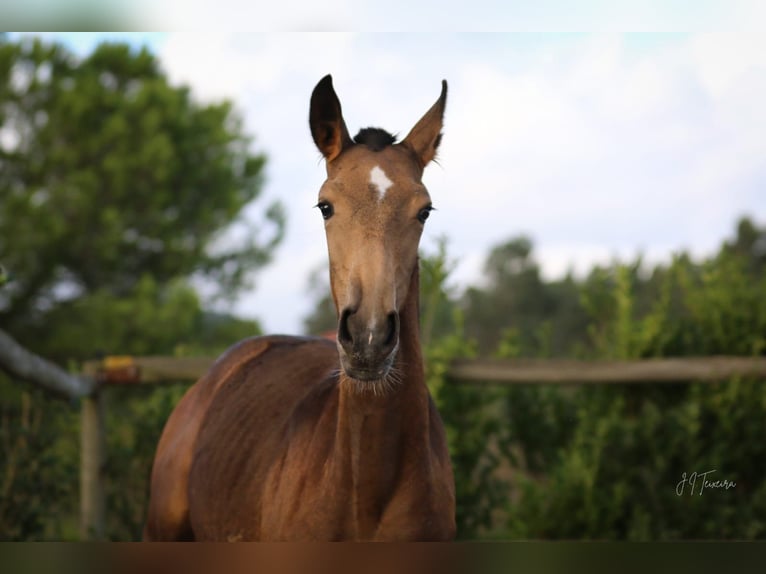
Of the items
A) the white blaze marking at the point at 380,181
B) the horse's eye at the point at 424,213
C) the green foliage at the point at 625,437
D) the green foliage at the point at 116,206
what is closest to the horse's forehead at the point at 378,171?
the white blaze marking at the point at 380,181

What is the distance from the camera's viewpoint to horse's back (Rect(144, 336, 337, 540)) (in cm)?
334

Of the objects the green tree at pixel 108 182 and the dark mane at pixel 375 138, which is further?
the green tree at pixel 108 182

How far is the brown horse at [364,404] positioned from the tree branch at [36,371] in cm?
174

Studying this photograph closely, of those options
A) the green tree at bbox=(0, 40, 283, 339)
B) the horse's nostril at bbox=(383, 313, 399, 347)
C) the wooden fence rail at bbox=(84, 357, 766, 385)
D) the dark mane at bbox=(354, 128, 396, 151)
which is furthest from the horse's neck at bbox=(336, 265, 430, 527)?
the green tree at bbox=(0, 40, 283, 339)

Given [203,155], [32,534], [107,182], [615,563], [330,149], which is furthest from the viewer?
[203,155]

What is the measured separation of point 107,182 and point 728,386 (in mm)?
12287

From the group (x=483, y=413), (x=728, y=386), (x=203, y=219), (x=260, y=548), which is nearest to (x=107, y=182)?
(x=203, y=219)

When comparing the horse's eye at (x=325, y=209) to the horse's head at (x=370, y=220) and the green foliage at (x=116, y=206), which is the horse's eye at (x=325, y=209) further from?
the green foliage at (x=116, y=206)

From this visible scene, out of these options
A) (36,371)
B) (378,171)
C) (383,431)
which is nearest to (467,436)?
(36,371)

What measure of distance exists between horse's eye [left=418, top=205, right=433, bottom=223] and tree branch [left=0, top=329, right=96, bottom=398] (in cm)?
261

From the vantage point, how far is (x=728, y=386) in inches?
232

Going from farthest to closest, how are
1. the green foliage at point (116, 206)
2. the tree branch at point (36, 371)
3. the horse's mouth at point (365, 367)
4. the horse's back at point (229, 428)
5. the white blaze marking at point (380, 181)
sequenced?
the green foliage at point (116, 206) → the tree branch at point (36, 371) → the horse's back at point (229, 428) → the white blaze marking at point (380, 181) → the horse's mouth at point (365, 367)

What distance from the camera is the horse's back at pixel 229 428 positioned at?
11.0 feet

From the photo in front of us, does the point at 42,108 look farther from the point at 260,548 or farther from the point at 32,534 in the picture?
the point at 260,548
